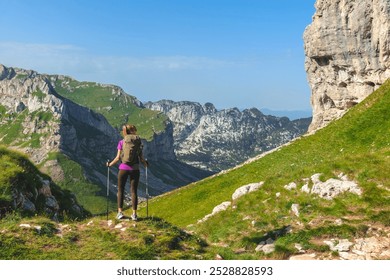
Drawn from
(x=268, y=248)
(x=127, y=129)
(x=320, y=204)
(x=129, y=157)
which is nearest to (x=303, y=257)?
(x=268, y=248)

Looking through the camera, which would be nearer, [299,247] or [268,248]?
[299,247]

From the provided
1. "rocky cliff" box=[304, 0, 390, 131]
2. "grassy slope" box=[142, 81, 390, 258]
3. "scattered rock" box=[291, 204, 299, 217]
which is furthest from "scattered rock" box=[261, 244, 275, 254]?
"rocky cliff" box=[304, 0, 390, 131]

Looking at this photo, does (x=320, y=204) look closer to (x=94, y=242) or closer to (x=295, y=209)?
(x=295, y=209)

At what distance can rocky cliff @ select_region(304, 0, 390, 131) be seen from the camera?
245ft

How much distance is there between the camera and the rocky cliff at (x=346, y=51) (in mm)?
74688

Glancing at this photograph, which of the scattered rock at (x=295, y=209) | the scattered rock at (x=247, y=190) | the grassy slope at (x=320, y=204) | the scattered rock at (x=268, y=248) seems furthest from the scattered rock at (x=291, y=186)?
the scattered rock at (x=268, y=248)

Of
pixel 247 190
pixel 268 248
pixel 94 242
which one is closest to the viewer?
pixel 94 242

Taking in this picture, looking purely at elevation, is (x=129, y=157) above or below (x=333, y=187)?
above

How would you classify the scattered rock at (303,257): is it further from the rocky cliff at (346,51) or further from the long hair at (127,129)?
the rocky cliff at (346,51)

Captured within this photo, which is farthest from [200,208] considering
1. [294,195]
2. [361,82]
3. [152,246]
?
[361,82]

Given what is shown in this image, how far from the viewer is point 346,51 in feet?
278

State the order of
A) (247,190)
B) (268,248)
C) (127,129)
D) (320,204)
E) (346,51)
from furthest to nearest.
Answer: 1. (346,51)
2. (247,190)
3. (320,204)
4. (127,129)
5. (268,248)

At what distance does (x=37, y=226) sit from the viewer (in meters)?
16.0

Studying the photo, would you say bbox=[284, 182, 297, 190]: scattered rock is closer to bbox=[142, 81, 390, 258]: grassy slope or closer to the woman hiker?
bbox=[142, 81, 390, 258]: grassy slope
